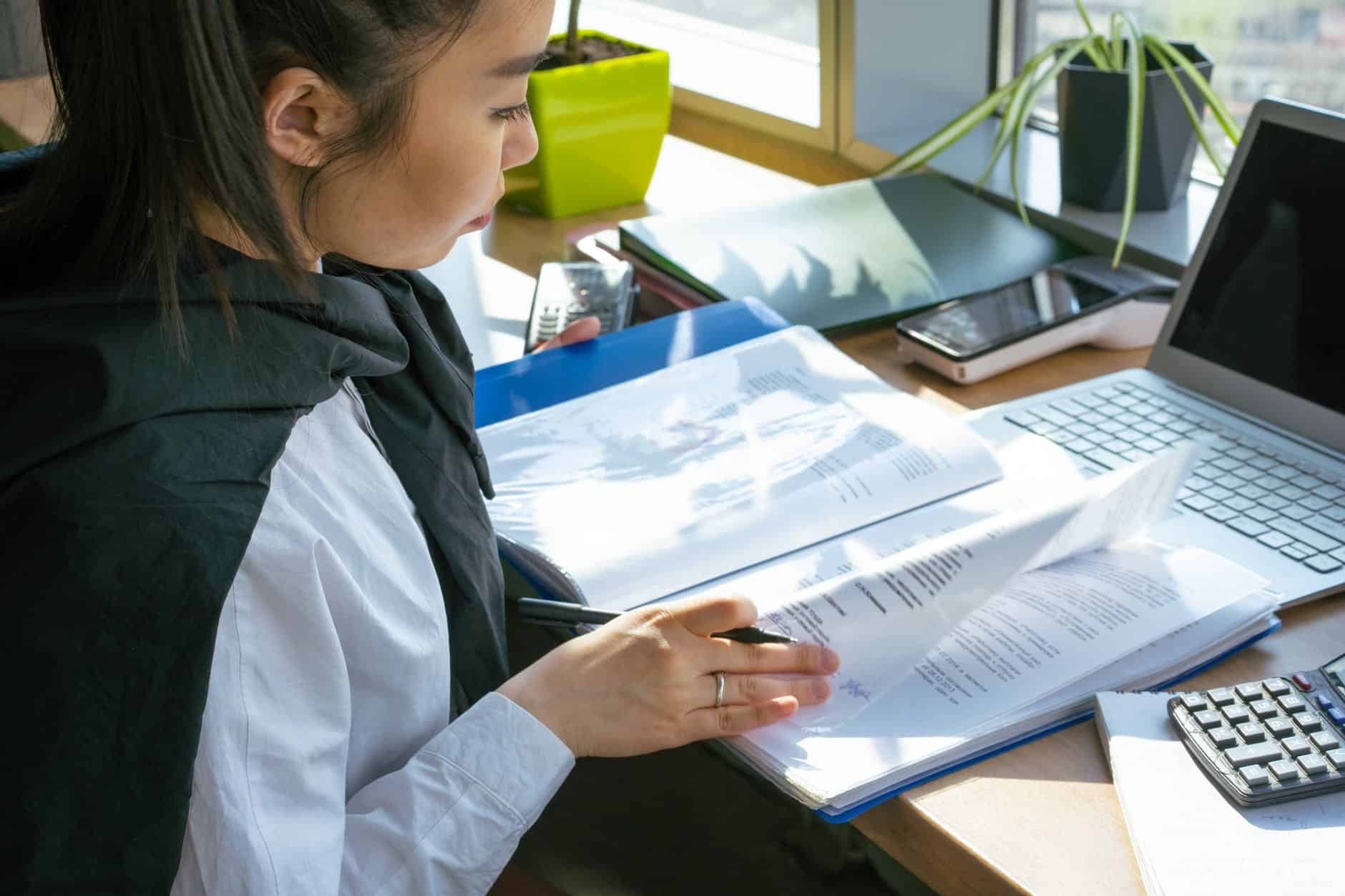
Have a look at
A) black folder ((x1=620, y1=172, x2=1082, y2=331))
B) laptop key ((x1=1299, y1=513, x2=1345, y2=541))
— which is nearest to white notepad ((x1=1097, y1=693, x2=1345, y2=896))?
laptop key ((x1=1299, y1=513, x2=1345, y2=541))

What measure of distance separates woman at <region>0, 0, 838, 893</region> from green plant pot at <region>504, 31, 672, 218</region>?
2.40ft

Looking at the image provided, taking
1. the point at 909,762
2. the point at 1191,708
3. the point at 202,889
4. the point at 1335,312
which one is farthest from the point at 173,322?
the point at 1335,312

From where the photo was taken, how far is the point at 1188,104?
130 cm

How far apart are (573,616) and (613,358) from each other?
364 millimetres

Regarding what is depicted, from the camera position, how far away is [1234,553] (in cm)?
84

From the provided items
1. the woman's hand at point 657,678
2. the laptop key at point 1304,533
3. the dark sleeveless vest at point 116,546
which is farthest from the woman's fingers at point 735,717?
the laptop key at point 1304,533

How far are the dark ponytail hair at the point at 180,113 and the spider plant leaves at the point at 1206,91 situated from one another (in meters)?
0.87

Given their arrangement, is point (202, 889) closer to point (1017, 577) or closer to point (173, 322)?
point (173, 322)

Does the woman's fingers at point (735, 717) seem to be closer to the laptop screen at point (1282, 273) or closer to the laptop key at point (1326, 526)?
the laptop key at point (1326, 526)

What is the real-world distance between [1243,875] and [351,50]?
1.87ft

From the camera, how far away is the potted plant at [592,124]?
1.50 meters

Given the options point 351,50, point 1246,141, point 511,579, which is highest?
point 351,50

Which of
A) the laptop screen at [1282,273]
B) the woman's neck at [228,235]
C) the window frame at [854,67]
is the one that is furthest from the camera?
the window frame at [854,67]

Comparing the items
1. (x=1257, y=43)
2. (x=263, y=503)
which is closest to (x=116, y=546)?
(x=263, y=503)
